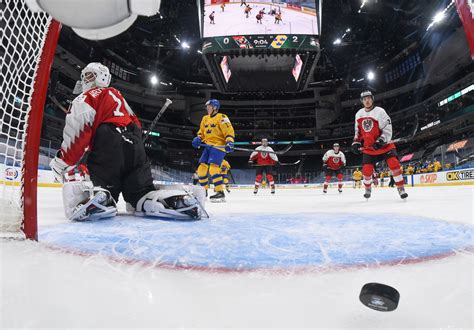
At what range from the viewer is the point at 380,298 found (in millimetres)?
539

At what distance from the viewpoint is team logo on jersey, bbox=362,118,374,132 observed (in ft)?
14.4

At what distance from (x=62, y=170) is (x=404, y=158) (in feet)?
76.8

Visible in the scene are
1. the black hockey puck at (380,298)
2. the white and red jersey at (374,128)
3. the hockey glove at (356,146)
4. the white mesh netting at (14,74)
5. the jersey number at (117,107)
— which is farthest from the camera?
the hockey glove at (356,146)

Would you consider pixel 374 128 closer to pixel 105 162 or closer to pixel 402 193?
pixel 402 193

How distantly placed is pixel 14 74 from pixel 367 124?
417 centimetres

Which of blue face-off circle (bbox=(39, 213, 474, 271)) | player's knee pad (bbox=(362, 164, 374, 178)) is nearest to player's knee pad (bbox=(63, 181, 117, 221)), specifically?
blue face-off circle (bbox=(39, 213, 474, 271))

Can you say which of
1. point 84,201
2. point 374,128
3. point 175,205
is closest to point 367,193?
point 374,128

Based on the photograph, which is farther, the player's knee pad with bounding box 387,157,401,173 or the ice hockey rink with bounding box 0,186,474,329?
the player's knee pad with bounding box 387,157,401,173

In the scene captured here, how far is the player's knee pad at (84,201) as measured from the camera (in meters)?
1.79

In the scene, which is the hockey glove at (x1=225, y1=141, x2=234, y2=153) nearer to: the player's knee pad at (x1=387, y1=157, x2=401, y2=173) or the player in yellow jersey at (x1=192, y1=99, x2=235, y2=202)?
the player in yellow jersey at (x1=192, y1=99, x2=235, y2=202)

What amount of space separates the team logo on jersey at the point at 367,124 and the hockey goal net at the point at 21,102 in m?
4.12

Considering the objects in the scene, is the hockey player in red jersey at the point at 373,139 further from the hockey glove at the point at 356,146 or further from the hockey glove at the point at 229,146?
the hockey glove at the point at 229,146

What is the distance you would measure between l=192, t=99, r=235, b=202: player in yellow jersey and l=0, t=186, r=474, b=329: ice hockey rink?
10.1 feet

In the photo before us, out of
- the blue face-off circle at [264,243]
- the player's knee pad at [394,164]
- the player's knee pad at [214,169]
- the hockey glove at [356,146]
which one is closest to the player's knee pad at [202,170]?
the player's knee pad at [214,169]
